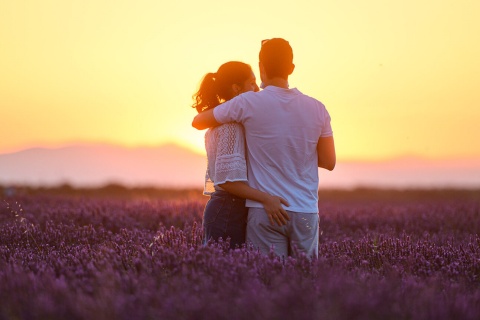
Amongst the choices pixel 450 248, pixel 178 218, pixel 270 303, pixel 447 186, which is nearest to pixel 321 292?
pixel 270 303

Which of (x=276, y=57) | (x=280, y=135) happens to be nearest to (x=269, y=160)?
(x=280, y=135)

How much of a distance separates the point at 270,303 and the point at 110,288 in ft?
3.08

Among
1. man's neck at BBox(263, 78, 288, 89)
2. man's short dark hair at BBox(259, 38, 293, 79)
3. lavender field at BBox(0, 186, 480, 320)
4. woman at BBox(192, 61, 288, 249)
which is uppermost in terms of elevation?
man's short dark hair at BBox(259, 38, 293, 79)

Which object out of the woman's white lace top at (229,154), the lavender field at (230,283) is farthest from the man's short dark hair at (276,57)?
the lavender field at (230,283)

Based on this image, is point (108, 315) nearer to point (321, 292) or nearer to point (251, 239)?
point (321, 292)

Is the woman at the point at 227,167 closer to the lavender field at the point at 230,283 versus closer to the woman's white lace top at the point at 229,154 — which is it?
the woman's white lace top at the point at 229,154

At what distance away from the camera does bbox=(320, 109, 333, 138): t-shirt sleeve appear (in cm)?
469

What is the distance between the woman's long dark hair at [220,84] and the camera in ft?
16.0

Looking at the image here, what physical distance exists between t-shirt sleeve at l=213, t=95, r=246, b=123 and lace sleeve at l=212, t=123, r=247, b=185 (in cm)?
10

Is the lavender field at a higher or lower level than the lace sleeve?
lower

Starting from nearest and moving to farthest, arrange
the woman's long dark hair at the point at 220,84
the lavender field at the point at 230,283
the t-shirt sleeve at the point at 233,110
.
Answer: the lavender field at the point at 230,283
the t-shirt sleeve at the point at 233,110
the woman's long dark hair at the point at 220,84

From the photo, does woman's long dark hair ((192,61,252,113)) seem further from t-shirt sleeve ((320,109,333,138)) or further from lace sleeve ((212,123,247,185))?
t-shirt sleeve ((320,109,333,138))

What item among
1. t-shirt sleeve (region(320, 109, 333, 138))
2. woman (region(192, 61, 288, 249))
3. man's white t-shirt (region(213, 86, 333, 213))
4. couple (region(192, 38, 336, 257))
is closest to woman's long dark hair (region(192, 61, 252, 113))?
woman (region(192, 61, 288, 249))

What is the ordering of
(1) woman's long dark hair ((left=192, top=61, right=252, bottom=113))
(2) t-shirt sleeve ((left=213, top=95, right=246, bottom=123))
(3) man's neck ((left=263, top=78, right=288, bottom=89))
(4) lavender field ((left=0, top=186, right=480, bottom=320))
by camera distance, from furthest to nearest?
(1) woman's long dark hair ((left=192, top=61, right=252, bottom=113)) → (3) man's neck ((left=263, top=78, right=288, bottom=89)) → (2) t-shirt sleeve ((left=213, top=95, right=246, bottom=123)) → (4) lavender field ((left=0, top=186, right=480, bottom=320))
